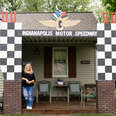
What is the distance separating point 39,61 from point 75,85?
2.04 metres

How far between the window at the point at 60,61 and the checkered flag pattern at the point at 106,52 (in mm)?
3094

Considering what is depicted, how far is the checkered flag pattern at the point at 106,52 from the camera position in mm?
6965

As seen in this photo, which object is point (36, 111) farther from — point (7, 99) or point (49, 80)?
point (49, 80)

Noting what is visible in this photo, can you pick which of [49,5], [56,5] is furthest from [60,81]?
[49,5]

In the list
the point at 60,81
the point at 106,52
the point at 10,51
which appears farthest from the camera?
the point at 60,81

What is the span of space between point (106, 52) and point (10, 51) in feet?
10.2

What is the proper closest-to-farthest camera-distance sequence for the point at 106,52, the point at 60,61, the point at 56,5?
the point at 106,52 → the point at 60,61 → the point at 56,5

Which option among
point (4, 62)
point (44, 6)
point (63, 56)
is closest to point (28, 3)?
point (44, 6)

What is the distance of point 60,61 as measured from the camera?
9.95 metres

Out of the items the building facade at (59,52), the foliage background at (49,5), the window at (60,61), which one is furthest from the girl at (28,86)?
the foliage background at (49,5)

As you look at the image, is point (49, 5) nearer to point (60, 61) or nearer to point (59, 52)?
point (59, 52)

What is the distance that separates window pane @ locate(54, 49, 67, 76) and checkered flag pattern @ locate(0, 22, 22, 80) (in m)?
3.26

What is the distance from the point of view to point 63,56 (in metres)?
10.0

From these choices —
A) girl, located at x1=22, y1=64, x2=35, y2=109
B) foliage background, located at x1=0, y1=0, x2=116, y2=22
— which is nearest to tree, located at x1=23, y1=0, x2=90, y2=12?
foliage background, located at x1=0, y1=0, x2=116, y2=22
